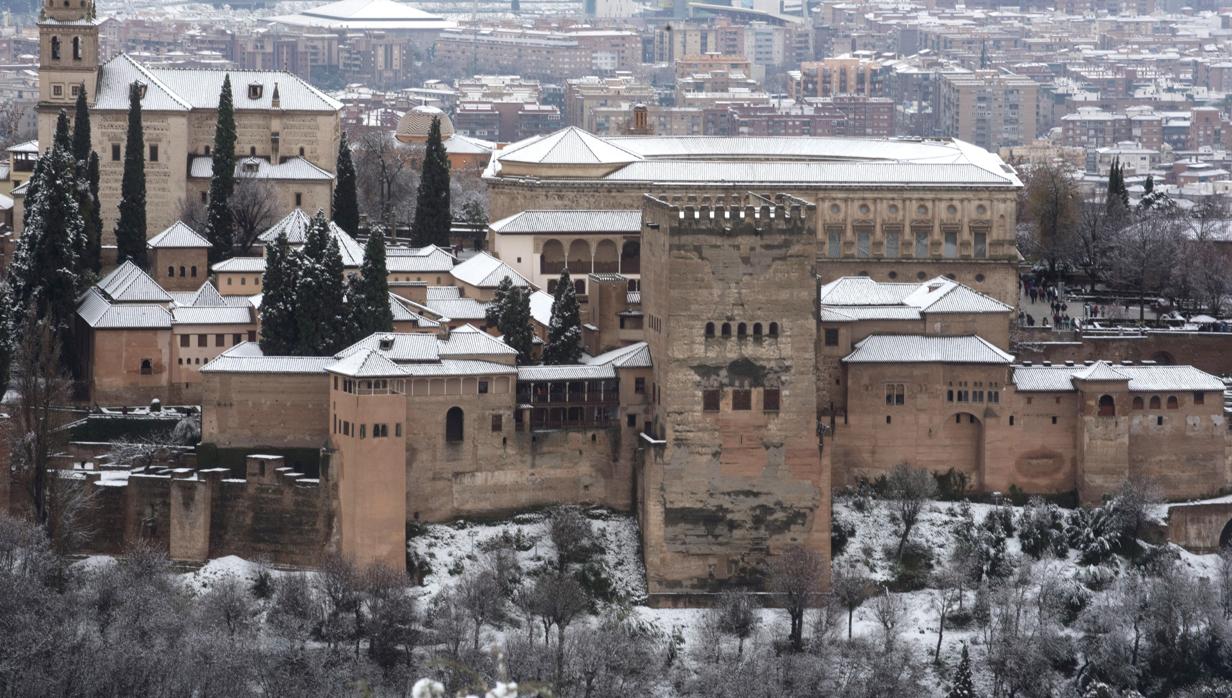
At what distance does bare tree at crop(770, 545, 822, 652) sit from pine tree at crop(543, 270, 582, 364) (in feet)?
26.7

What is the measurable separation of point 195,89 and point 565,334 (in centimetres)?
2198

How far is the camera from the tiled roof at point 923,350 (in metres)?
79.1

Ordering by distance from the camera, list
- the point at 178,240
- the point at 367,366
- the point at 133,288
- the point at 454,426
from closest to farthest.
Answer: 1. the point at 367,366
2. the point at 454,426
3. the point at 133,288
4. the point at 178,240

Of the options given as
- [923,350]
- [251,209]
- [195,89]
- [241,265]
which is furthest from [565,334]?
[195,89]

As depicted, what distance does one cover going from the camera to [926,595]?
7712 cm

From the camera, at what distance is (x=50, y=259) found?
81.5 metres

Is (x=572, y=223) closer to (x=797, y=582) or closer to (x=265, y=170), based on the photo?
(x=265, y=170)

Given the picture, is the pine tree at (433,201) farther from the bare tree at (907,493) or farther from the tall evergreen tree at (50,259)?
the bare tree at (907,493)

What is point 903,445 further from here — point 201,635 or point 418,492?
point 201,635

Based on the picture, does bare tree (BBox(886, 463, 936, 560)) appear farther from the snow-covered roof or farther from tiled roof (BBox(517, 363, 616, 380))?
the snow-covered roof

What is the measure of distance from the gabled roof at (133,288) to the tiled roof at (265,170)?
11.3 m

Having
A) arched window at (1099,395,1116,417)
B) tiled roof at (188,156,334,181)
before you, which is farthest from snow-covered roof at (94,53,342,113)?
arched window at (1099,395,1116,417)


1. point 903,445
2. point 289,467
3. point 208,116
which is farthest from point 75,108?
point 903,445

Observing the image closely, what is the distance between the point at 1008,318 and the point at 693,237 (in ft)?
36.3
